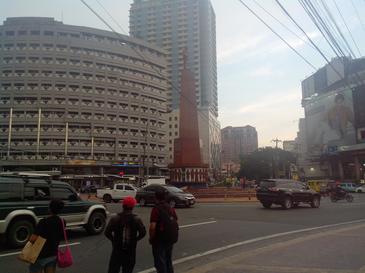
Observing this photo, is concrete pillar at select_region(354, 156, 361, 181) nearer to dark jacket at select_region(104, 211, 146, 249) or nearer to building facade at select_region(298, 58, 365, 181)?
building facade at select_region(298, 58, 365, 181)

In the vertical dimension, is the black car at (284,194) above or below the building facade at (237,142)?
below

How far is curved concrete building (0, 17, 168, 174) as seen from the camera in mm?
78500

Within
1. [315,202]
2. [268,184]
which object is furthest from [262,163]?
[268,184]

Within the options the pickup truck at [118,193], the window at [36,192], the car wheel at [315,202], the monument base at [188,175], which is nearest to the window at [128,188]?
the pickup truck at [118,193]

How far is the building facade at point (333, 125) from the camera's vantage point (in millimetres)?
80812

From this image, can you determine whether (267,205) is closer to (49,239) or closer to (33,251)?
(49,239)

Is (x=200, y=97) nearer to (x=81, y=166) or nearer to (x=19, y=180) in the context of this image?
(x=81, y=166)

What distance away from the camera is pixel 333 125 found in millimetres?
86875

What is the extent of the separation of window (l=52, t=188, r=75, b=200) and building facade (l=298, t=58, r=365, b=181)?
74.0 meters

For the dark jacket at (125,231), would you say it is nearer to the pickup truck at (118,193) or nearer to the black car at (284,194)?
the black car at (284,194)

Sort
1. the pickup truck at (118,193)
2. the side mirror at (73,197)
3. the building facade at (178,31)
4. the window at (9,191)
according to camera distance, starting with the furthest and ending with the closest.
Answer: the building facade at (178,31) < the pickup truck at (118,193) < the side mirror at (73,197) < the window at (9,191)

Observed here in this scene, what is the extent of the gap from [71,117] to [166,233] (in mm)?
79876

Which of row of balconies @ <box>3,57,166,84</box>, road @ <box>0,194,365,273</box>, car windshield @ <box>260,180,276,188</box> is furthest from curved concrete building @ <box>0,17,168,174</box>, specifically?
road @ <box>0,194,365,273</box>

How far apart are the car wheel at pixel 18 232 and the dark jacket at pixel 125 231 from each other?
17.6ft
